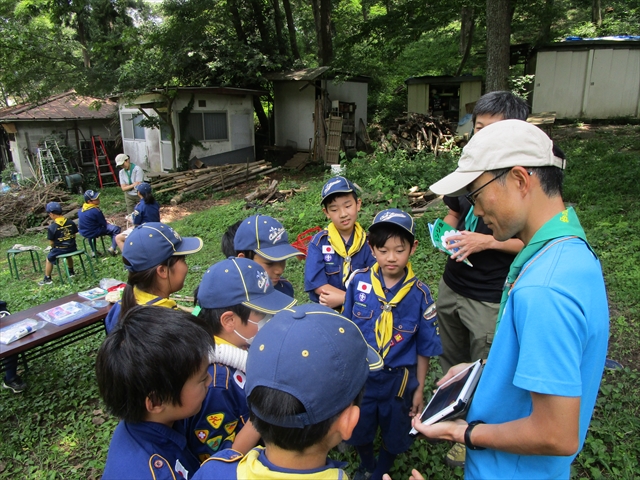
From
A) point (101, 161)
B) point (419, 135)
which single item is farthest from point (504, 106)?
point (101, 161)

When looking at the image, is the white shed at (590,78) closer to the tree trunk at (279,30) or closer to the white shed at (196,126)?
the tree trunk at (279,30)

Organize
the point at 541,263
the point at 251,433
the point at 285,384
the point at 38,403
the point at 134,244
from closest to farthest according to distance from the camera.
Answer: the point at 285,384 < the point at 541,263 < the point at 251,433 < the point at 134,244 < the point at 38,403

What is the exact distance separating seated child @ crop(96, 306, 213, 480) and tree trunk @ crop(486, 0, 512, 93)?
896cm

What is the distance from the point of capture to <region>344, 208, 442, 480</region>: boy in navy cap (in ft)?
7.91

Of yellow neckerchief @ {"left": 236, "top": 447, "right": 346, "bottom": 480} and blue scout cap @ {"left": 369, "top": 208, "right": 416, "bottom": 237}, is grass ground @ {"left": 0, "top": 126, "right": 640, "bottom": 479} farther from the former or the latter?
yellow neckerchief @ {"left": 236, "top": 447, "right": 346, "bottom": 480}

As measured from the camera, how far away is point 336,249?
2.96 metres

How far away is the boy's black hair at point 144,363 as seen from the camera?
4.99 ft

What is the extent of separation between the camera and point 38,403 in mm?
3986

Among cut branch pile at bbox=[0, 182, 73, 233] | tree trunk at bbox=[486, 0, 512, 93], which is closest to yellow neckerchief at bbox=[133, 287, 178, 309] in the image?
tree trunk at bbox=[486, 0, 512, 93]

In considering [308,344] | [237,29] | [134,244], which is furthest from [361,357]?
[237,29]

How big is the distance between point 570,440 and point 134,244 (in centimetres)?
236

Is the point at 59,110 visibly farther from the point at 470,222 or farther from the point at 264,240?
the point at 470,222

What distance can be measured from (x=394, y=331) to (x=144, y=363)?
142 centimetres

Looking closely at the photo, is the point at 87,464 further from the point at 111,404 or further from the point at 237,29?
the point at 237,29
